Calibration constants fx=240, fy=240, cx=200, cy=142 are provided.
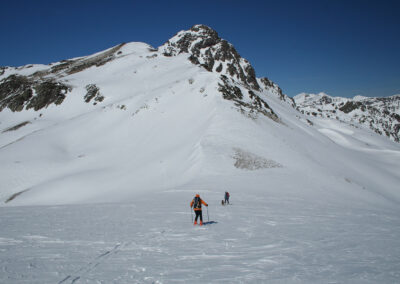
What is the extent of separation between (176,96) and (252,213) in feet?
132

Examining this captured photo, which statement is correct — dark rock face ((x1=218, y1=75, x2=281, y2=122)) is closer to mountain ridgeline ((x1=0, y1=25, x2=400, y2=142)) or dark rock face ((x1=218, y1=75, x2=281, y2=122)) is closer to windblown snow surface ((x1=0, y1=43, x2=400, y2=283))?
mountain ridgeline ((x1=0, y1=25, x2=400, y2=142))

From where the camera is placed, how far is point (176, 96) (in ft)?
166

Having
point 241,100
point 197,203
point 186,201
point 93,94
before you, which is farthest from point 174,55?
point 197,203

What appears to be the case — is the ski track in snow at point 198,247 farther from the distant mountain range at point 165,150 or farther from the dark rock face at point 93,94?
the dark rock face at point 93,94

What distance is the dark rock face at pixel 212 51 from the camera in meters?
115

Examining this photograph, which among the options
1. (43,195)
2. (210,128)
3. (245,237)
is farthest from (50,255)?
(210,128)

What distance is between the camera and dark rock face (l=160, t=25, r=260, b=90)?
115 metres

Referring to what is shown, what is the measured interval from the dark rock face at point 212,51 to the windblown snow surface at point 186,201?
6356 cm

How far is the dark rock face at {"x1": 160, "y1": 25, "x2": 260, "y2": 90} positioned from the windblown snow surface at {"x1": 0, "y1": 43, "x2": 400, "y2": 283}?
209 feet

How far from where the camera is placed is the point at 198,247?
841 centimetres

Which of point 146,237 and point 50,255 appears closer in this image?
point 50,255

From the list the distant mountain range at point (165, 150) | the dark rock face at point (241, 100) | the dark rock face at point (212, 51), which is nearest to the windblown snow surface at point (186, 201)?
the distant mountain range at point (165, 150)

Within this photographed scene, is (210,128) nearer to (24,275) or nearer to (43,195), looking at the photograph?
(43,195)

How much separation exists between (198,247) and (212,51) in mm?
127015
